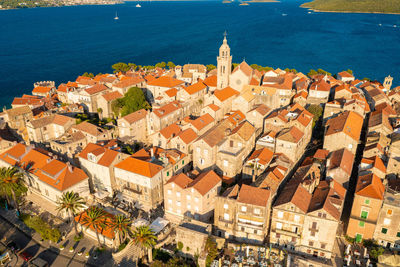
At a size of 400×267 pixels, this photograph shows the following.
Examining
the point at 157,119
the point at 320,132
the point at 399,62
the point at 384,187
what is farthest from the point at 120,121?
the point at 399,62

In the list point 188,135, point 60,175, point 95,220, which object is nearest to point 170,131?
point 188,135

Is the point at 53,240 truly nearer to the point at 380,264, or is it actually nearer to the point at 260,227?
the point at 260,227

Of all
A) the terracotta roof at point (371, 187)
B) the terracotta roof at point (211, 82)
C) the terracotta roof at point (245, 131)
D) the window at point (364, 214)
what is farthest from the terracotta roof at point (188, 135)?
the window at point (364, 214)

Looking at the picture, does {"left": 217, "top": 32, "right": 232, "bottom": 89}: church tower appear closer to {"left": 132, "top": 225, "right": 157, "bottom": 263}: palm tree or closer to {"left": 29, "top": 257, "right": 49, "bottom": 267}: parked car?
{"left": 132, "top": 225, "right": 157, "bottom": 263}: palm tree

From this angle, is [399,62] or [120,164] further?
[399,62]

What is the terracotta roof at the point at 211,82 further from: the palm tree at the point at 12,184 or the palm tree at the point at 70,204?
the palm tree at the point at 12,184

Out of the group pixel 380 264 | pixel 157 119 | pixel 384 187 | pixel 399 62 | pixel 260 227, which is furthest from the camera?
pixel 399 62
